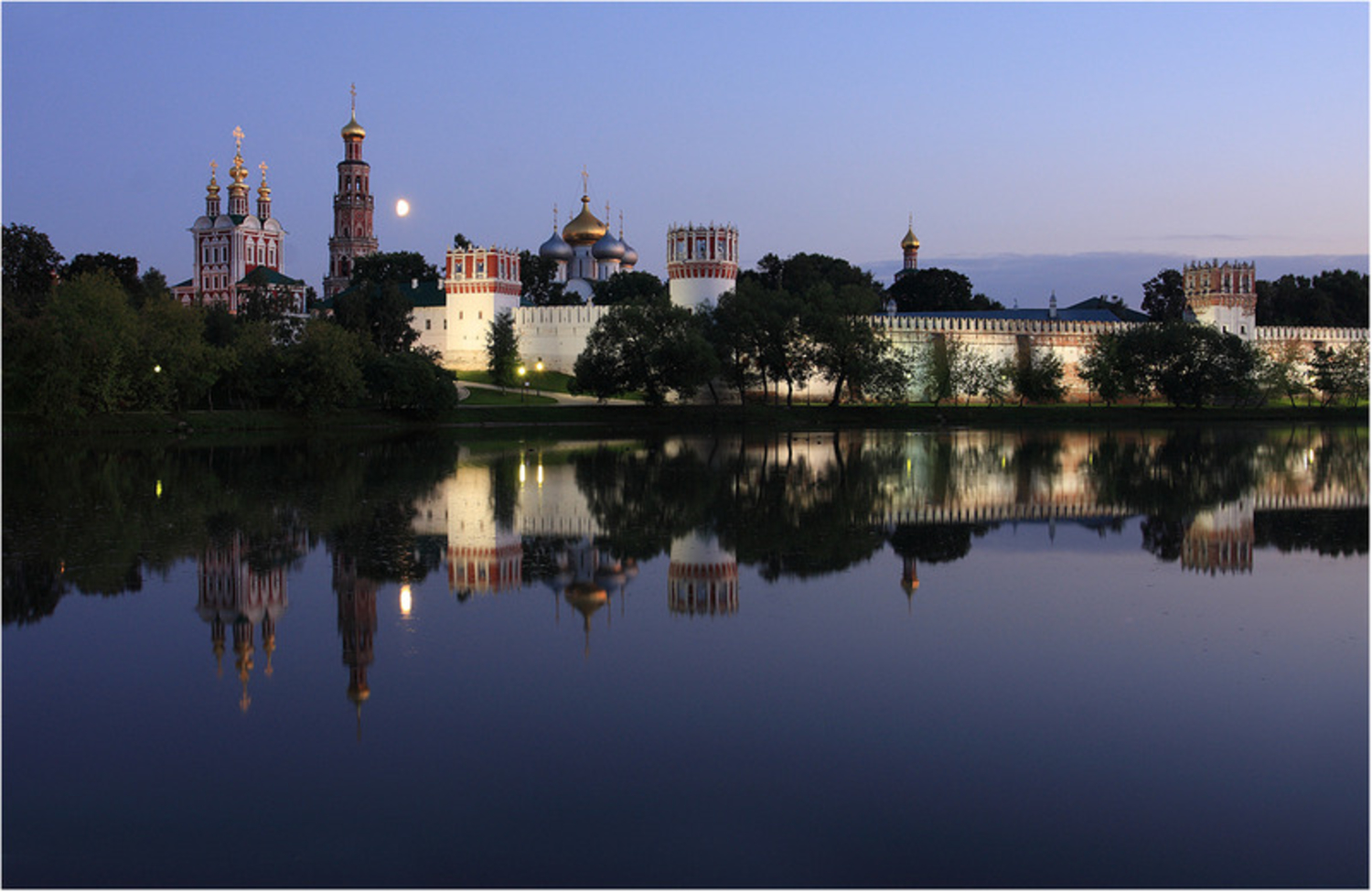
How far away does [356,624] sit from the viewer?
31.4 ft

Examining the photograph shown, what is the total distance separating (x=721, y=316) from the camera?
158 feet

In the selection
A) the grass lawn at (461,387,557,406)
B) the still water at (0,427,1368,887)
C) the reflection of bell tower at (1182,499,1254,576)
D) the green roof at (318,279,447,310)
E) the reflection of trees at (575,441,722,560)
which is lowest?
the still water at (0,427,1368,887)

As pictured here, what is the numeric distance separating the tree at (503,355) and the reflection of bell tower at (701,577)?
39.8m

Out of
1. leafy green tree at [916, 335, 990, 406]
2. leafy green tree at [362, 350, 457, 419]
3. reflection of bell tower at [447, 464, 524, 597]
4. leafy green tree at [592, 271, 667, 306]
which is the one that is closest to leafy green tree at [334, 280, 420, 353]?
leafy green tree at [362, 350, 457, 419]

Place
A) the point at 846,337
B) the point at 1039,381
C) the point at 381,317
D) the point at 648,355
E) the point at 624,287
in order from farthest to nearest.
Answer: the point at 624,287
the point at 1039,381
the point at 381,317
the point at 846,337
the point at 648,355

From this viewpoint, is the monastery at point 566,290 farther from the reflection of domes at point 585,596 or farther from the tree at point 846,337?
the reflection of domes at point 585,596

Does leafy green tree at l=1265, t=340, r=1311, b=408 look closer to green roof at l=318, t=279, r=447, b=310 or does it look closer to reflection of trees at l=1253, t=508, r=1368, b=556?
green roof at l=318, t=279, r=447, b=310

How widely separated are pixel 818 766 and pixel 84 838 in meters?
3.33

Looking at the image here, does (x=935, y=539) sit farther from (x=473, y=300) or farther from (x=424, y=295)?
(x=424, y=295)

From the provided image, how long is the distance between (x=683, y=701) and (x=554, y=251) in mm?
63282

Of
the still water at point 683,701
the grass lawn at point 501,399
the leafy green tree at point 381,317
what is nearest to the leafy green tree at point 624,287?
the leafy green tree at point 381,317

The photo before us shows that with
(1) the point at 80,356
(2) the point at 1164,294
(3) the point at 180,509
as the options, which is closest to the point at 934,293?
(2) the point at 1164,294

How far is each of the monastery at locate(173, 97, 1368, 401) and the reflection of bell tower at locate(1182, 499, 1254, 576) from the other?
3450 centimetres

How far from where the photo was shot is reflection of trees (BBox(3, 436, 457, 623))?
12125 mm
